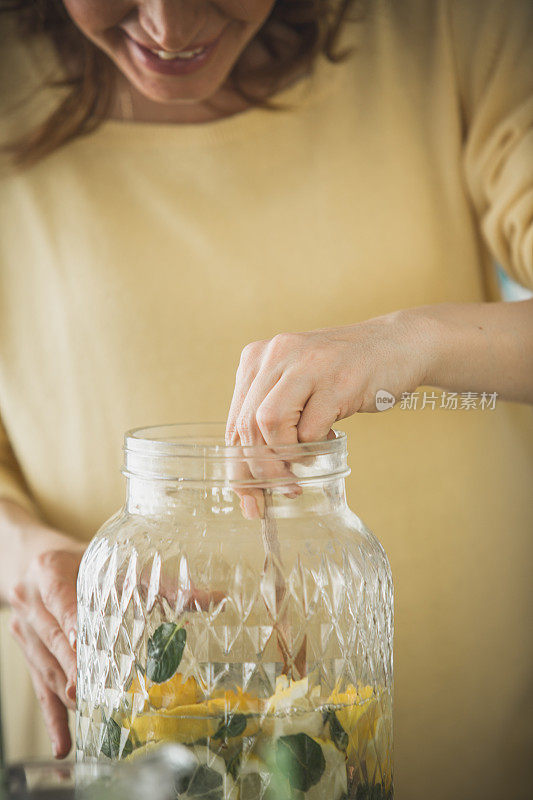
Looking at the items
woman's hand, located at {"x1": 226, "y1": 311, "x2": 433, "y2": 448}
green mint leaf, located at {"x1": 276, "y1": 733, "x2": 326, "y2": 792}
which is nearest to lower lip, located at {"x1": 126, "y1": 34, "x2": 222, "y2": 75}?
woman's hand, located at {"x1": 226, "y1": 311, "x2": 433, "y2": 448}

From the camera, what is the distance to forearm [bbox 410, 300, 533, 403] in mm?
501

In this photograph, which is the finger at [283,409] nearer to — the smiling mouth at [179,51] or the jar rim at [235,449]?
the jar rim at [235,449]

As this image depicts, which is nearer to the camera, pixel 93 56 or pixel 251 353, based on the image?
pixel 251 353

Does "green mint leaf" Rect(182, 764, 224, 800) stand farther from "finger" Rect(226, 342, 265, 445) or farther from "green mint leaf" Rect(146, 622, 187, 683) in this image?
"finger" Rect(226, 342, 265, 445)

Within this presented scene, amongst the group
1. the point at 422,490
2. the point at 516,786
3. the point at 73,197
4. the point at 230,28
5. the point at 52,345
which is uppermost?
the point at 230,28

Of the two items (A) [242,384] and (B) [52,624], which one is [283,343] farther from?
(B) [52,624]

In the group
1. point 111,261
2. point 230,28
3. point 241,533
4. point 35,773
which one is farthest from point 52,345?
point 35,773

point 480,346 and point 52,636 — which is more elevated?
point 480,346

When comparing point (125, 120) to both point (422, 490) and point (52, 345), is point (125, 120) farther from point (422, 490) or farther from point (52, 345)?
point (422, 490)

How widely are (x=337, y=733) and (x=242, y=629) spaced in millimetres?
62

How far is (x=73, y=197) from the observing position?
74cm

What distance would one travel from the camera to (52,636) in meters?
0.51

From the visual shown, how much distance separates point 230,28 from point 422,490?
43cm

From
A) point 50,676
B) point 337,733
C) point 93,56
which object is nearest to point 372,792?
point 337,733
